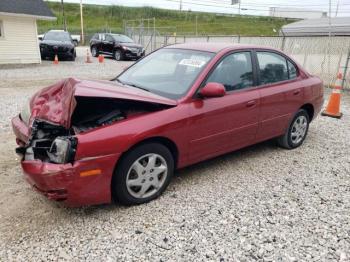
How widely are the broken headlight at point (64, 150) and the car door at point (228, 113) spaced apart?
1.33 m

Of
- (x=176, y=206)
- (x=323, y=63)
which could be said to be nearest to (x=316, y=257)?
(x=176, y=206)

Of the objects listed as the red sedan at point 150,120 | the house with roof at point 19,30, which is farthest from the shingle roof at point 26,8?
the red sedan at point 150,120

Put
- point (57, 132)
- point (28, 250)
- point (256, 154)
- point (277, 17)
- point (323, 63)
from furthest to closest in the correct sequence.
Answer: point (277, 17)
point (323, 63)
point (256, 154)
point (57, 132)
point (28, 250)

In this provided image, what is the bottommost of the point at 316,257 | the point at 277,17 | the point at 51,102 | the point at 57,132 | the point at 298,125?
the point at 316,257

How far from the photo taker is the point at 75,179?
291cm

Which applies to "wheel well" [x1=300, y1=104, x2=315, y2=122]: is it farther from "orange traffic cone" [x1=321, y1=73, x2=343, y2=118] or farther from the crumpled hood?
the crumpled hood

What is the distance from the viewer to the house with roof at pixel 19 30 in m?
15.7

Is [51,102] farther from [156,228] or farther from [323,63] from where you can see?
[323,63]

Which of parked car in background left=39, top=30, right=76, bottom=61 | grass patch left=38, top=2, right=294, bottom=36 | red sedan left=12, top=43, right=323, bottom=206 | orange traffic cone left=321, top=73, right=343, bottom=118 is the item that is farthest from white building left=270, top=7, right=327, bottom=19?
red sedan left=12, top=43, right=323, bottom=206

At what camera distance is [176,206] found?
3.51 metres

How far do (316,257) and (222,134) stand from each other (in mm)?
1709

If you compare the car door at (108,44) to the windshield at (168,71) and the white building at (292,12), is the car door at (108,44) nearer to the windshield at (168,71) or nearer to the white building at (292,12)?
the windshield at (168,71)

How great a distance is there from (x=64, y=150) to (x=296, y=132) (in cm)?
377

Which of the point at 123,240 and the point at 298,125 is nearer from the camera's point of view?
the point at 123,240
